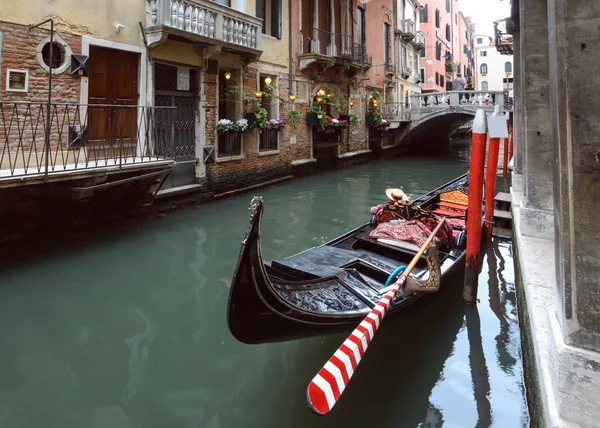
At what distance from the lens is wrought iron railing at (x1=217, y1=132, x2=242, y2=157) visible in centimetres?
814

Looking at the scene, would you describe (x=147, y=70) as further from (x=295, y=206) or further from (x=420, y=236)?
(x=420, y=236)

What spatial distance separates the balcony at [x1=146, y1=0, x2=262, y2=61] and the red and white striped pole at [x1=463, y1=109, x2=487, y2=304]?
466cm

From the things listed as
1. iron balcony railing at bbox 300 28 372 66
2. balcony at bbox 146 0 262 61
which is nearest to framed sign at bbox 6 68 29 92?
balcony at bbox 146 0 262 61

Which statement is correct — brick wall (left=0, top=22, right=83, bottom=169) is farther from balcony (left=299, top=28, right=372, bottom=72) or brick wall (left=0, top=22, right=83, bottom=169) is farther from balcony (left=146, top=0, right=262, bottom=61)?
balcony (left=299, top=28, right=372, bottom=72)

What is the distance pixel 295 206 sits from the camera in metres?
7.52

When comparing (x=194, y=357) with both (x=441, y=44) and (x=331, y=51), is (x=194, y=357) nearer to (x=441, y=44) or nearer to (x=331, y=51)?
(x=331, y=51)

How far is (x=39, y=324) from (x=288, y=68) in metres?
7.85

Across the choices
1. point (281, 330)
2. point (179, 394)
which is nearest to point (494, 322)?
point (281, 330)

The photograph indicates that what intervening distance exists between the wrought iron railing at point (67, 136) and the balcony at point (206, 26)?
3.92 ft

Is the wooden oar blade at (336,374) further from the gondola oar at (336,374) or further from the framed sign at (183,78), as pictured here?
the framed sign at (183,78)

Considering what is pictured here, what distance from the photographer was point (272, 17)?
923 cm

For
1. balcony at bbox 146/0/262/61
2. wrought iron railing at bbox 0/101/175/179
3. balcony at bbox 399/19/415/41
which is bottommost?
wrought iron railing at bbox 0/101/175/179

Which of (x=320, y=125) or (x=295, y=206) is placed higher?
(x=320, y=125)

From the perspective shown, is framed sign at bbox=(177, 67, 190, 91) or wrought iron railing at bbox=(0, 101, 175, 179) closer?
wrought iron railing at bbox=(0, 101, 175, 179)
